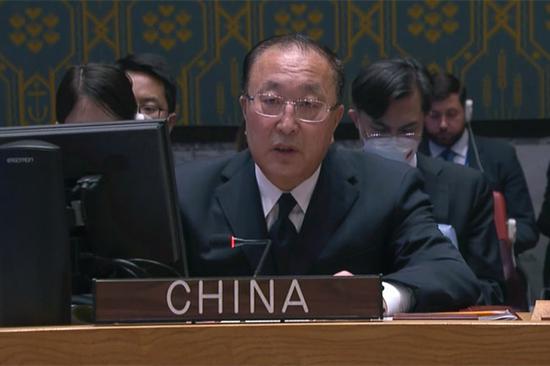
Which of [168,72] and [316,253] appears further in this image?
[168,72]

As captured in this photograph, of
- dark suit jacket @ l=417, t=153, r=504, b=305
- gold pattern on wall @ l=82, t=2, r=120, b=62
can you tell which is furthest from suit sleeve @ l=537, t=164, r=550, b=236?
gold pattern on wall @ l=82, t=2, r=120, b=62

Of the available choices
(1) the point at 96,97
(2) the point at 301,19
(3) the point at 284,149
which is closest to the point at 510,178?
(2) the point at 301,19

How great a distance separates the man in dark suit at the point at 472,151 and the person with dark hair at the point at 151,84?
4.02 ft

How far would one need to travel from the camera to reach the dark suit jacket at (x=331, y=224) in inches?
112

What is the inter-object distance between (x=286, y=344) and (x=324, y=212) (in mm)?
929

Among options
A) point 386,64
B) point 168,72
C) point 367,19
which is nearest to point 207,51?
point 367,19

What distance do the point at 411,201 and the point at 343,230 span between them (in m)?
0.18

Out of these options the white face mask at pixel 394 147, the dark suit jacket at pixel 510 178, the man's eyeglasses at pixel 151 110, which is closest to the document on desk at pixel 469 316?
the white face mask at pixel 394 147

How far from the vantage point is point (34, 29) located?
564 centimetres

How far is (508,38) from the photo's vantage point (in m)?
5.54

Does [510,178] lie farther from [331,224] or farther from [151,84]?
[331,224]

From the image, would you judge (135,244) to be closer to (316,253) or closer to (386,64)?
(316,253)

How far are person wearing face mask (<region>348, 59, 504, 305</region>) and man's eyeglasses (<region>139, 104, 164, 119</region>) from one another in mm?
670

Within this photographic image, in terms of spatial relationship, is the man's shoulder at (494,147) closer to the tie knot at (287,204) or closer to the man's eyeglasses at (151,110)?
the man's eyeglasses at (151,110)
